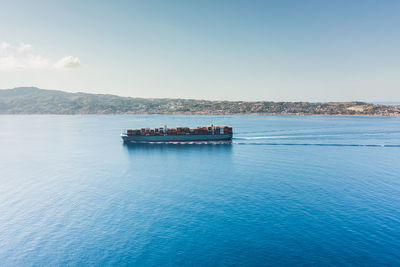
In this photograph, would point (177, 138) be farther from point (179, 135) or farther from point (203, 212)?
point (203, 212)

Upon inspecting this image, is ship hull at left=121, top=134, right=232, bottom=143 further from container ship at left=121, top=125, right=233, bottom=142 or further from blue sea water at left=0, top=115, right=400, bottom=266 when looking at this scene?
blue sea water at left=0, top=115, right=400, bottom=266

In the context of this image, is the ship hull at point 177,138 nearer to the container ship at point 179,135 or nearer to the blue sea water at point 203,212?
the container ship at point 179,135

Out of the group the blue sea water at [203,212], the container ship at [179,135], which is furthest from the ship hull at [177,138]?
the blue sea water at [203,212]

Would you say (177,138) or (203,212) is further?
(177,138)

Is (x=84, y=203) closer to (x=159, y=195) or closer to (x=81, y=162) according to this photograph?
(x=159, y=195)

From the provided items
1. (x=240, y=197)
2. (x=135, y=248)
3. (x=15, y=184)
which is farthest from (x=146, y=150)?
(x=135, y=248)

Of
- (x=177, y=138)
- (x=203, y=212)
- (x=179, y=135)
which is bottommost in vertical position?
(x=203, y=212)

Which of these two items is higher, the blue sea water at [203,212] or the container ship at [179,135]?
the container ship at [179,135]

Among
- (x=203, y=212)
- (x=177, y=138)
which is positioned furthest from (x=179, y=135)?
(x=203, y=212)

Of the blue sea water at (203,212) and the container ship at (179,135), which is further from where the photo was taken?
the container ship at (179,135)
